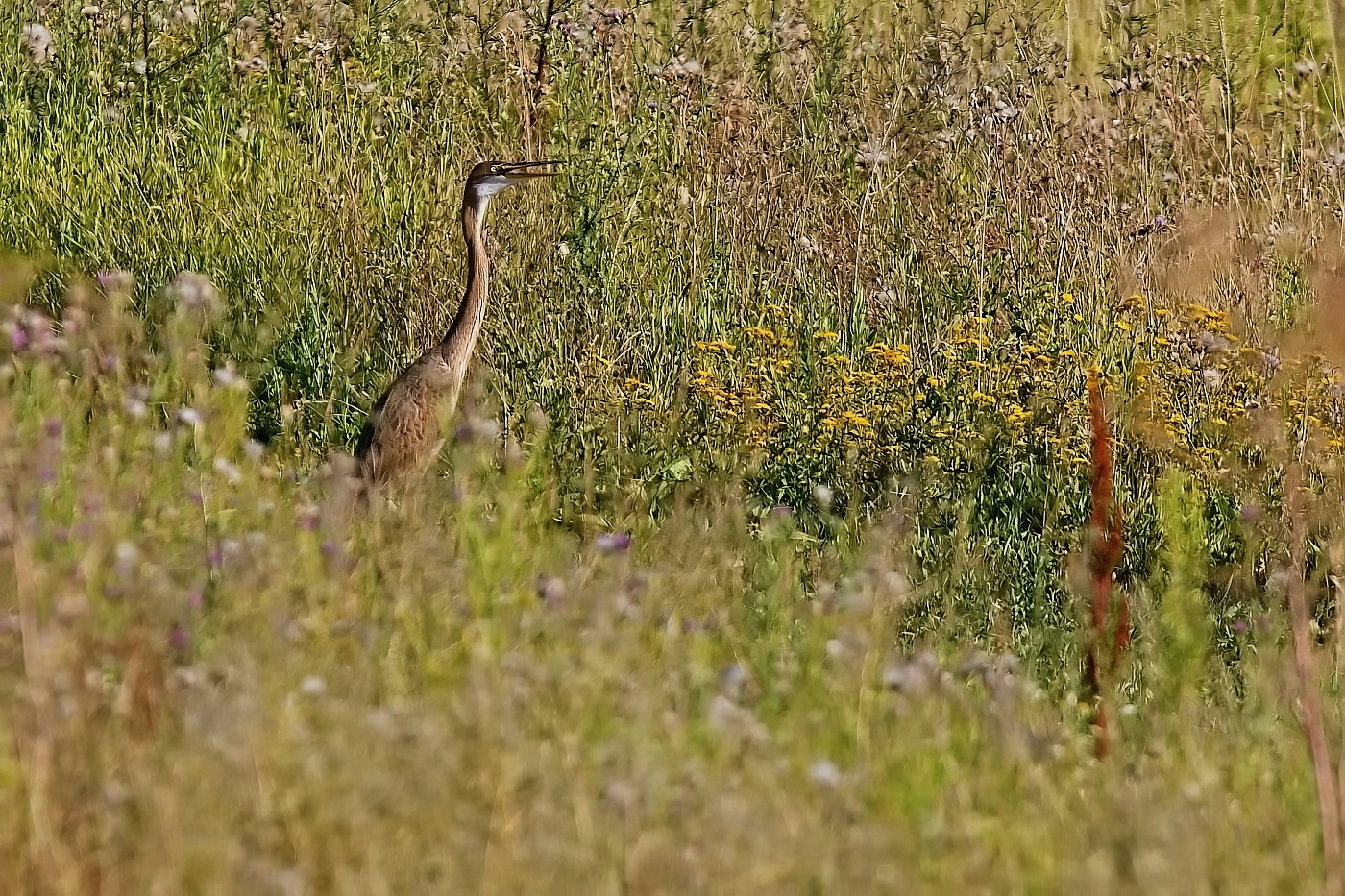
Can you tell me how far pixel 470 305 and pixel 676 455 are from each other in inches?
31.6

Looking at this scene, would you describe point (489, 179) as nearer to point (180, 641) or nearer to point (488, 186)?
point (488, 186)

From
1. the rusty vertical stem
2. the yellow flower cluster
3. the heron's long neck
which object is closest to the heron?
the heron's long neck

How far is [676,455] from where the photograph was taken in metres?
5.55

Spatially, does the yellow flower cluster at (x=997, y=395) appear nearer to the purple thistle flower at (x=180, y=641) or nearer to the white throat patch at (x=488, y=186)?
the white throat patch at (x=488, y=186)

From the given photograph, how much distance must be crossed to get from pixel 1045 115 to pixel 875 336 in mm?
1539

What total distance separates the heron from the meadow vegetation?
0.11 meters

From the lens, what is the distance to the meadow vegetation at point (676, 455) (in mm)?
2475

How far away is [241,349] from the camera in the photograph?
572cm

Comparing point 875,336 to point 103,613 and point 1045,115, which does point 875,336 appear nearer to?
point 1045,115

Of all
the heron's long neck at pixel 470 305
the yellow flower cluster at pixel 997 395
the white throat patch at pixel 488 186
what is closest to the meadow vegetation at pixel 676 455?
the yellow flower cluster at pixel 997 395

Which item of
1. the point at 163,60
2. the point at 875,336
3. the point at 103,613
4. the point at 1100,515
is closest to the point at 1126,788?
the point at 1100,515

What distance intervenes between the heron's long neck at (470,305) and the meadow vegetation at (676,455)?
164mm

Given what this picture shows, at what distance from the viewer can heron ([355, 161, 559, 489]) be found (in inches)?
201

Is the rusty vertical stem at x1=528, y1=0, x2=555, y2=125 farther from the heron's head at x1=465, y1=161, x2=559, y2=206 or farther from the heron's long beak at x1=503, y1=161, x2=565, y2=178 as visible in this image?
the heron's head at x1=465, y1=161, x2=559, y2=206
